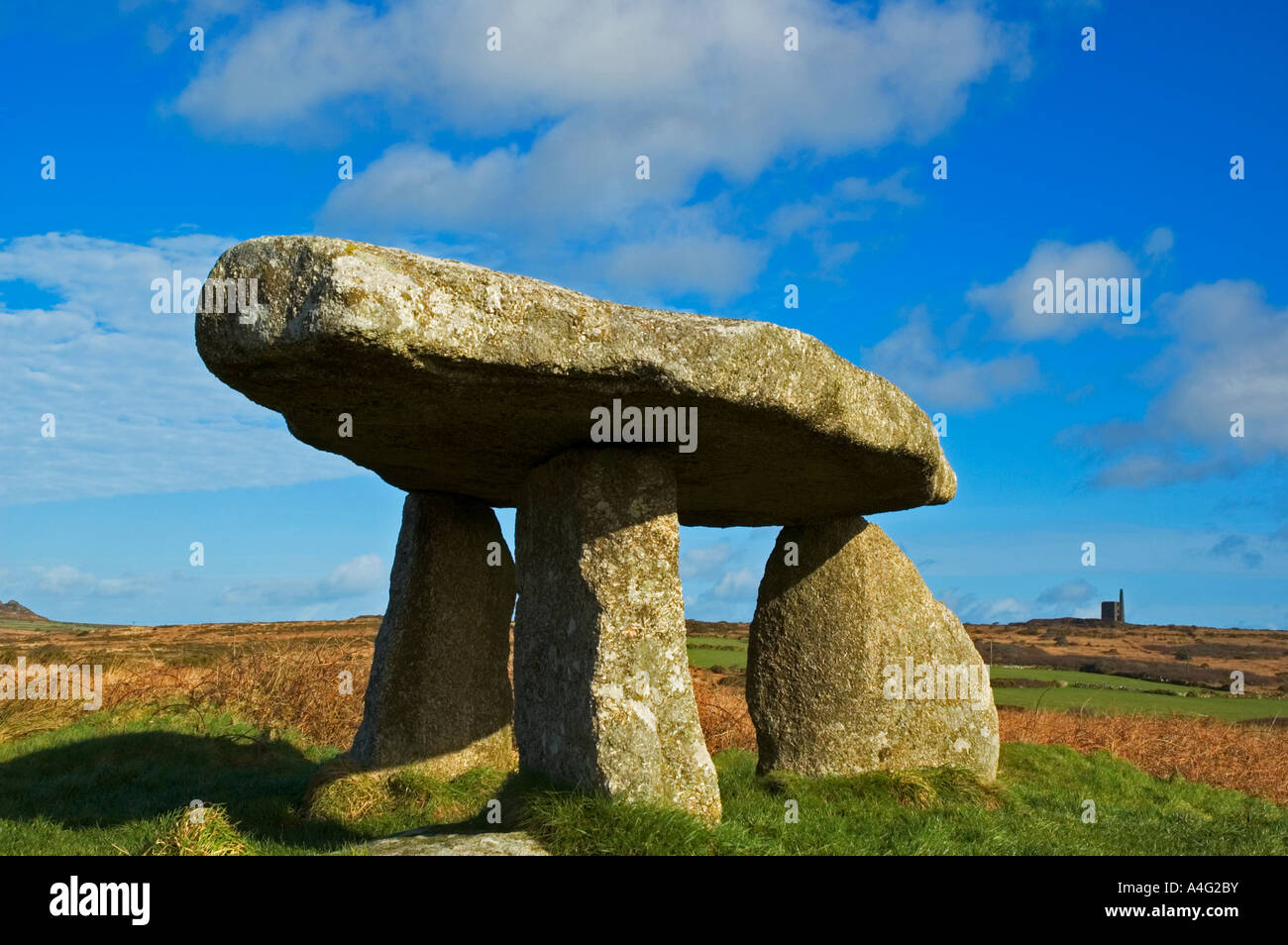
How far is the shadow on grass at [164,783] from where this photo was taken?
8.45 m

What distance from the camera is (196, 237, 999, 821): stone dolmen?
5758 mm

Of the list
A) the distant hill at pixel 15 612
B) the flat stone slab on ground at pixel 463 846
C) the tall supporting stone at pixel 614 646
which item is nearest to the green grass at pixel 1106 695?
the tall supporting stone at pixel 614 646

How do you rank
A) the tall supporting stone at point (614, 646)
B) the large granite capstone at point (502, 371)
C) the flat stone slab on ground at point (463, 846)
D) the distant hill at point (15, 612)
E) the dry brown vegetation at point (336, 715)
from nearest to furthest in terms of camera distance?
the large granite capstone at point (502, 371) → the flat stone slab on ground at point (463, 846) → the tall supporting stone at point (614, 646) → the dry brown vegetation at point (336, 715) → the distant hill at point (15, 612)

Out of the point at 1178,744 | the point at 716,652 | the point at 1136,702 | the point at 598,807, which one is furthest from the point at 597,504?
the point at 716,652

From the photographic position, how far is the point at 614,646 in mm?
7000

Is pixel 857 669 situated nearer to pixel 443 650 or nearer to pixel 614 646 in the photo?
pixel 614 646

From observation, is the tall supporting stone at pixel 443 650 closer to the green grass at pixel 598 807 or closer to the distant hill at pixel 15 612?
the green grass at pixel 598 807

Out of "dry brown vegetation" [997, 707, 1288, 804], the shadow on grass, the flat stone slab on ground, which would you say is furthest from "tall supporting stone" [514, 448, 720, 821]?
"dry brown vegetation" [997, 707, 1288, 804]

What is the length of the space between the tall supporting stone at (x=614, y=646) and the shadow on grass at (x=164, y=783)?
2.06 meters
